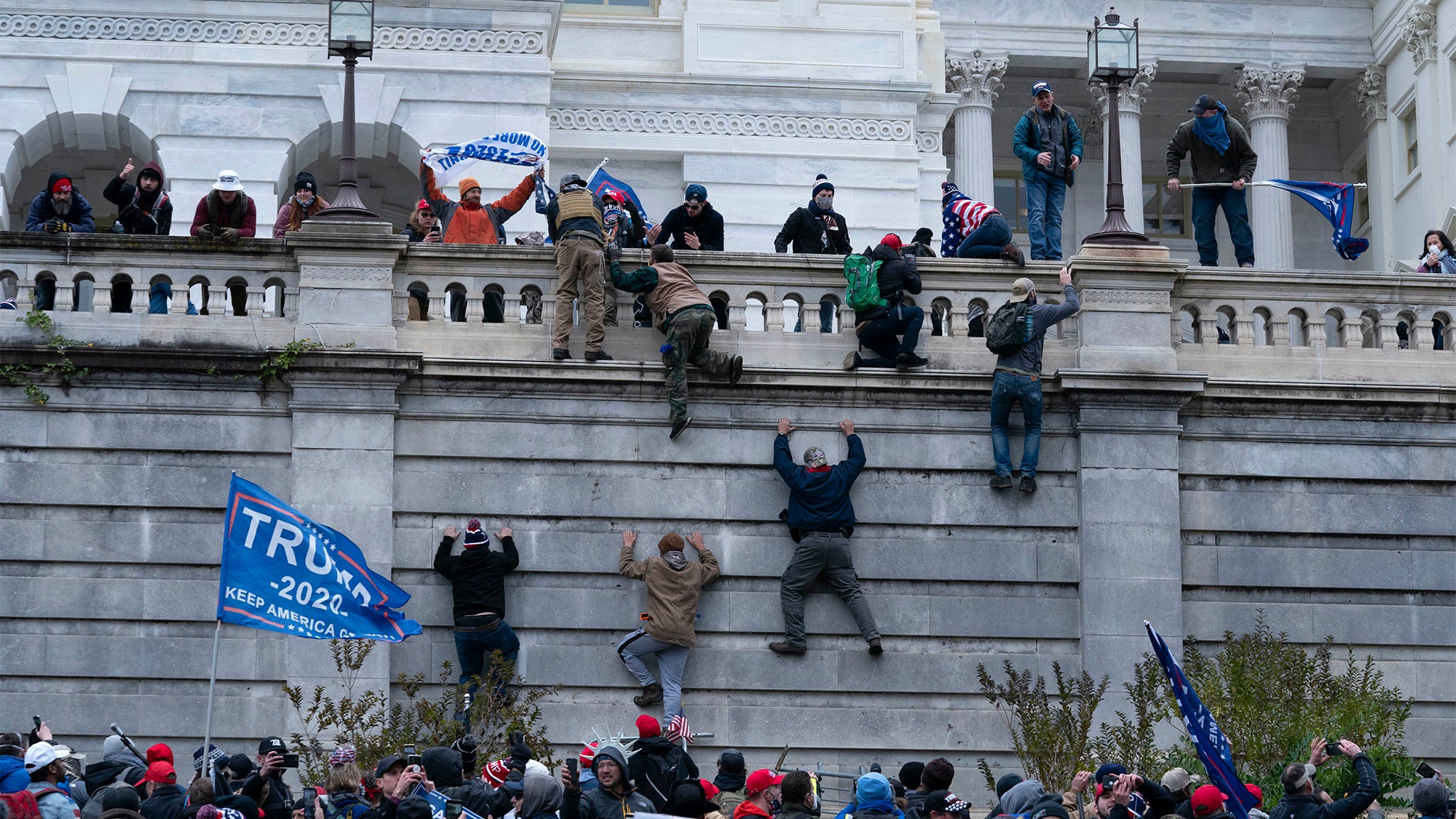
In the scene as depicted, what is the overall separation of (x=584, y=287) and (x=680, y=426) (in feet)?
5.99

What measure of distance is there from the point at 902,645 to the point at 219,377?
7.80 meters

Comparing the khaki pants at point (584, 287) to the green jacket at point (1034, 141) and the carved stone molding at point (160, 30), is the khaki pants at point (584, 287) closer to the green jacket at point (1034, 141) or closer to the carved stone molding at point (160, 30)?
the green jacket at point (1034, 141)

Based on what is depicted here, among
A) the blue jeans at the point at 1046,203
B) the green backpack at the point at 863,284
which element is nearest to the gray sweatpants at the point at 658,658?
the green backpack at the point at 863,284

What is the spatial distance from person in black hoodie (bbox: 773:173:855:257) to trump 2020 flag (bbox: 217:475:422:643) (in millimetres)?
7657

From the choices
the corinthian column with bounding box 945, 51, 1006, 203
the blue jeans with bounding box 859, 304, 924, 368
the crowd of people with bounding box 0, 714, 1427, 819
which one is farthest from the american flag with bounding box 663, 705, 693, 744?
the corinthian column with bounding box 945, 51, 1006, 203

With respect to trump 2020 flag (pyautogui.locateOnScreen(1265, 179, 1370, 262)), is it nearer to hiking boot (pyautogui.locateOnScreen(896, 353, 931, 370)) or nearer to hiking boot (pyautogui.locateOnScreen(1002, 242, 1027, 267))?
hiking boot (pyautogui.locateOnScreen(1002, 242, 1027, 267))

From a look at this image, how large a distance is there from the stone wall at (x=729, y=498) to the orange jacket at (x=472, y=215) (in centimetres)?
200

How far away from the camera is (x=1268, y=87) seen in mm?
49812

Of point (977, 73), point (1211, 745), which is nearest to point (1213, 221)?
point (1211, 745)

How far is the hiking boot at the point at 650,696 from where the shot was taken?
2381cm

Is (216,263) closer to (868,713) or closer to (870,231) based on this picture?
(868,713)

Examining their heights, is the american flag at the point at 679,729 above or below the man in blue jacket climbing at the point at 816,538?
below

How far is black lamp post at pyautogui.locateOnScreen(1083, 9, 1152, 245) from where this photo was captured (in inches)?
1005

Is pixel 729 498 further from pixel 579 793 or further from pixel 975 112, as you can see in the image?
pixel 975 112
